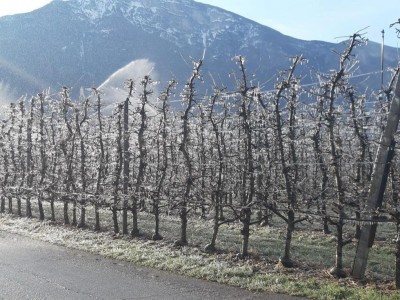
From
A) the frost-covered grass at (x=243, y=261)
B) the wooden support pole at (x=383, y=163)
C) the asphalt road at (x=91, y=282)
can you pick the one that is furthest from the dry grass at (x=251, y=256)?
the wooden support pole at (x=383, y=163)

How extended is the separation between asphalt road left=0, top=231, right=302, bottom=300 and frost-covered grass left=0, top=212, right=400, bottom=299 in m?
0.58

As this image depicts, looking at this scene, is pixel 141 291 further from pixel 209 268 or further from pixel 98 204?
pixel 98 204

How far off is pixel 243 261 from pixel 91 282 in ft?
16.3

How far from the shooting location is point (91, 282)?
11945 millimetres

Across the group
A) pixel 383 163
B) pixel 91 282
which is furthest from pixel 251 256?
pixel 383 163

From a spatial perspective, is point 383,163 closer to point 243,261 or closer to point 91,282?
point 243,261

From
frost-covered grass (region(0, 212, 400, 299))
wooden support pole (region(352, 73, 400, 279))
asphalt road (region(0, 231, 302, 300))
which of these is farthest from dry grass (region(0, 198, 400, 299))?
wooden support pole (region(352, 73, 400, 279))

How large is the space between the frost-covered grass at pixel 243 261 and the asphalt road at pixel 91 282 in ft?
1.90

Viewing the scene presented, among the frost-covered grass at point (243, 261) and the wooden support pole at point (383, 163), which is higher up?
the wooden support pole at point (383, 163)

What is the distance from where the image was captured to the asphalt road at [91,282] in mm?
10695

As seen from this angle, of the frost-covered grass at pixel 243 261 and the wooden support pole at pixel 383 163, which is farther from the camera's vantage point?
the wooden support pole at pixel 383 163

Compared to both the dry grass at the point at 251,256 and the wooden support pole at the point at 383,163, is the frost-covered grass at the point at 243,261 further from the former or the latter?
the wooden support pole at the point at 383,163

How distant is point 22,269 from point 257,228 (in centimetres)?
1683

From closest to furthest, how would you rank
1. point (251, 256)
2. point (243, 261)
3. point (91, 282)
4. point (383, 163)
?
point (383, 163)
point (91, 282)
point (243, 261)
point (251, 256)
